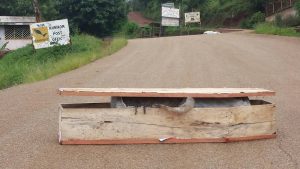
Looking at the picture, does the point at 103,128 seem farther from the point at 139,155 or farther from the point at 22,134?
the point at 22,134

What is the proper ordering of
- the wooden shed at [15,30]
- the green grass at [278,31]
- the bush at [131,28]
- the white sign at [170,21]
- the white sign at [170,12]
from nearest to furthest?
the green grass at [278,31] < the wooden shed at [15,30] < the white sign at [170,12] < the white sign at [170,21] < the bush at [131,28]

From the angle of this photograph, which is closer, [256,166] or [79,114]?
[256,166]

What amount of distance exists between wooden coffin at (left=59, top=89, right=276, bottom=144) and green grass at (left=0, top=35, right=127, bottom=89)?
9.04m

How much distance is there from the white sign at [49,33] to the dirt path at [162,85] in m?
3.32

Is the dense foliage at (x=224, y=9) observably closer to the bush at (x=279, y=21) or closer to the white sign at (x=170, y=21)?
the white sign at (x=170, y=21)

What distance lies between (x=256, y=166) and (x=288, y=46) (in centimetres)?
1644

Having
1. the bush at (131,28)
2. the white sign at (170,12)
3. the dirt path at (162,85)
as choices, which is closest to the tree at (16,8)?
the bush at (131,28)

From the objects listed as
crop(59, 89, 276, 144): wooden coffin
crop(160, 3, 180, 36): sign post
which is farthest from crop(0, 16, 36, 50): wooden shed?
crop(59, 89, 276, 144): wooden coffin

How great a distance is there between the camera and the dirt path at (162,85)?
5.63 meters


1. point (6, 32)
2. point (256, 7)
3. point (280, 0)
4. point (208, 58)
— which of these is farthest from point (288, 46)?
point (6, 32)

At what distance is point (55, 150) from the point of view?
19.7 feet

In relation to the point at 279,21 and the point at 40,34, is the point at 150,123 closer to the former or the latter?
the point at 40,34

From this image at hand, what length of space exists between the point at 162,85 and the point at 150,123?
218 inches

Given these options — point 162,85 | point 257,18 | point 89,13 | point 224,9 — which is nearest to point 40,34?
point 162,85
